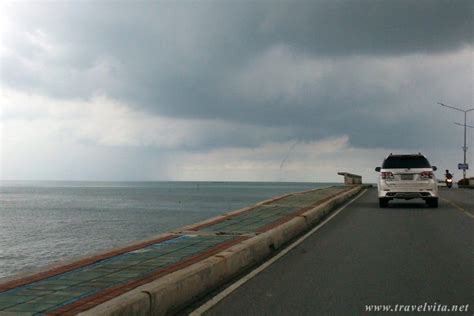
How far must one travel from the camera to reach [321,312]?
6.79 m

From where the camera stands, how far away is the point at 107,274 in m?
8.23

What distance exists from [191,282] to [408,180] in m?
16.7

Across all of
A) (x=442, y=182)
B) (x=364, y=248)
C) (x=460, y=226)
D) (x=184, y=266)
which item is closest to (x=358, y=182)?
(x=442, y=182)

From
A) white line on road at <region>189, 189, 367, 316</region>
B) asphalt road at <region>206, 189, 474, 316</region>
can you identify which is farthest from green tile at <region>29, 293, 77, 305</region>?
asphalt road at <region>206, 189, 474, 316</region>

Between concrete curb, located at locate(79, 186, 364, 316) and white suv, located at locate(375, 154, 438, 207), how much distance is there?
1093cm

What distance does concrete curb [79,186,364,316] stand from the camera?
6066 mm

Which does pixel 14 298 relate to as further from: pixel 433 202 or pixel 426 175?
pixel 433 202

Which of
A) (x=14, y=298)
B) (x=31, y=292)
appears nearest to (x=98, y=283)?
(x=31, y=292)

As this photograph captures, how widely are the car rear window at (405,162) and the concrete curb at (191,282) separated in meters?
11.3

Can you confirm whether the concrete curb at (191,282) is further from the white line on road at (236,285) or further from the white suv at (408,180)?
the white suv at (408,180)

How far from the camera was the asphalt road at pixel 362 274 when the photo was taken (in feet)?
23.7

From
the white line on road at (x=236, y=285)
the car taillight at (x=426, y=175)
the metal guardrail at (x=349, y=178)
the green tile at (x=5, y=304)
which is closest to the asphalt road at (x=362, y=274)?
the white line on road at (x=236, y=285)

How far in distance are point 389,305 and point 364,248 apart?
16.5 feet

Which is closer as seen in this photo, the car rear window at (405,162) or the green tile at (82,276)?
the green tile at (82,276)
